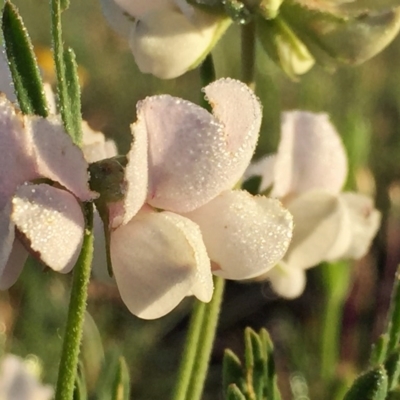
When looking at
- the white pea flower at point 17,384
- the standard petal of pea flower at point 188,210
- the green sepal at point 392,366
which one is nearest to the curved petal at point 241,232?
the standard petal of pea flower at point 188,210

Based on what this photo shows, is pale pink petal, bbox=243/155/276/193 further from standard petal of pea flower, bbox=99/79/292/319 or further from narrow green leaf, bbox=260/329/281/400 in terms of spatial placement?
standard petal of pea flower, bbox=99/79/292/319

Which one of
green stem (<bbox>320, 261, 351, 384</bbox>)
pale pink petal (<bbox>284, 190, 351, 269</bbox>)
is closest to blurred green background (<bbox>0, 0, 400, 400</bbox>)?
green stem (<bbox>320, 261, 351, 384</bbox>)

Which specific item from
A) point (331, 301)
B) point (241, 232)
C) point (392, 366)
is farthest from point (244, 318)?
point (241, 232)

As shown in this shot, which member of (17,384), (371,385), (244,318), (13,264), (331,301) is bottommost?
(244,318)

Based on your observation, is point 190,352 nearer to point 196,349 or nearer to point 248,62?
point 196,349

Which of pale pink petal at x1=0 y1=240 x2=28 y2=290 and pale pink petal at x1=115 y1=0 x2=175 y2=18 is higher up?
pale pink petal at x1=115 y1=0 x2=175 y2=18

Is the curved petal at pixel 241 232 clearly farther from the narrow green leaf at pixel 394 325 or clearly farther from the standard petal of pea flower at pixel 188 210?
the narrow green leaf at pixel 394 325
